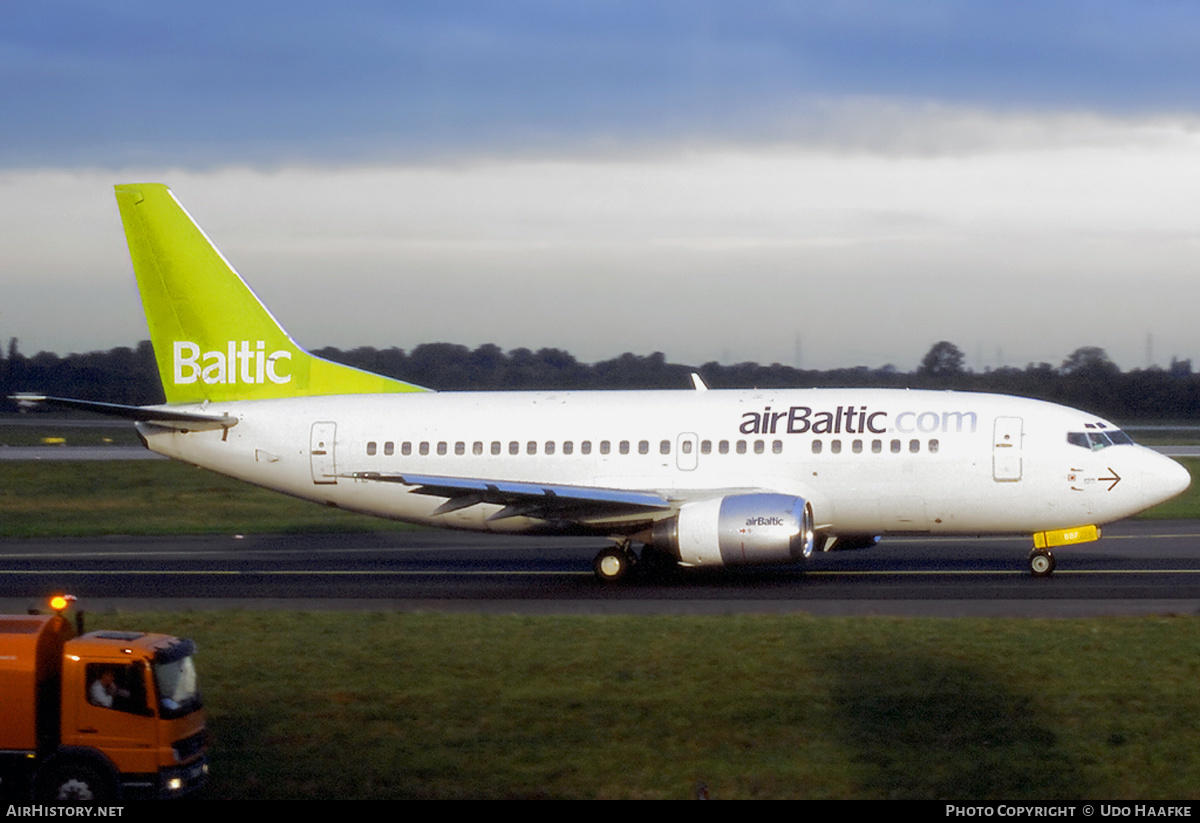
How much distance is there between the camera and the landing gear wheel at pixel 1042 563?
2247 cm

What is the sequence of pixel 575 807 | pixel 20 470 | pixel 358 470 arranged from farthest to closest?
pixel 20 470
pixel 358 470
pixel 575 807

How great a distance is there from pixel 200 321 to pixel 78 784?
18512 millimetres

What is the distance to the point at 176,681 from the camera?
9914 mm

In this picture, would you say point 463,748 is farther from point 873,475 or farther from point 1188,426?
point 1188,426

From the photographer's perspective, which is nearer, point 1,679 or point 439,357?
point 1,679

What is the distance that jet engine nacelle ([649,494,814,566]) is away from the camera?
2119 centimetres

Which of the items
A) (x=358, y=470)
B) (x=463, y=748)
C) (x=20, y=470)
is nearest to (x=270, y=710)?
(x=463, y=748)

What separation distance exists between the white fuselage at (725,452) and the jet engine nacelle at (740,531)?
1.36m

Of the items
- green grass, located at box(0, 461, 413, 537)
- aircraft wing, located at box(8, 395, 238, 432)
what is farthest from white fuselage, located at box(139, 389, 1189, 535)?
green grass, located at box(0, 461, 413, 537)

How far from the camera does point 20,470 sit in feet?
156

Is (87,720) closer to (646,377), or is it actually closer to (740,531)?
(740,531)

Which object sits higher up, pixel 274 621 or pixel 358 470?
pixel 358 470

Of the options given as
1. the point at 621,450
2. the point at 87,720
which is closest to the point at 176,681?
the point at 87,720

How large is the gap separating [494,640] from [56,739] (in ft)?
24.0
